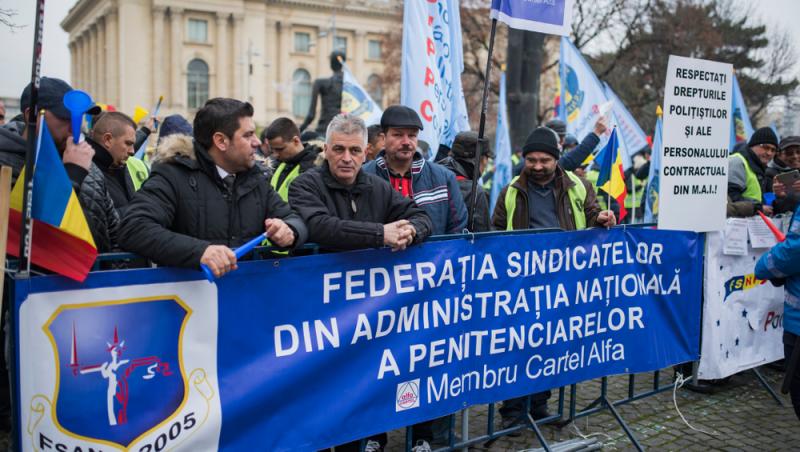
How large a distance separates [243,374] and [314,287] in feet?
1.69

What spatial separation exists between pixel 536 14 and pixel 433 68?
130 cm

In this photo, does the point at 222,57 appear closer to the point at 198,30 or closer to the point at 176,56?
the point at 198,30

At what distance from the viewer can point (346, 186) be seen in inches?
152

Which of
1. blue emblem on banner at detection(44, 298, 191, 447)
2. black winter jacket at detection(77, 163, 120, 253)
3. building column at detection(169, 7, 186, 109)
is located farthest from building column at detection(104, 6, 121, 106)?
blue emblem on banner at detection(44, 298, 191, 447)

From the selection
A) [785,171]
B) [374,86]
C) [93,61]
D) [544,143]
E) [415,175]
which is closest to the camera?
[415,175]

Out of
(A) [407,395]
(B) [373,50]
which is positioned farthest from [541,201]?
(B) [373,50]

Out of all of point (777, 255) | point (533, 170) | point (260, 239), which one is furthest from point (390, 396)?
point (777, 255)

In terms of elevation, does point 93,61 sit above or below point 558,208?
above

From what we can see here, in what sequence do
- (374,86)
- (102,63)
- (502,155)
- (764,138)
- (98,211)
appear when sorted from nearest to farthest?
1. (98,211)
2. (764,138)
3. (502,155)
4. (374,86)
5. (102,63)

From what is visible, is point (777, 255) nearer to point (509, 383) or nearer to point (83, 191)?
point (509, 383)

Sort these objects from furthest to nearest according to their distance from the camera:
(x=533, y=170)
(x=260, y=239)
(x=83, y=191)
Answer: (x=533, y=170) < (x=83, y=191) < (x=260, y=239)

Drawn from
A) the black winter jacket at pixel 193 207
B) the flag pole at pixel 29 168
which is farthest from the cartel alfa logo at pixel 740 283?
the flag pole at pixel 29 168

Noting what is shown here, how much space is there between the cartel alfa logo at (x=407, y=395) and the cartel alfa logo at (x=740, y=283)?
2990 mm

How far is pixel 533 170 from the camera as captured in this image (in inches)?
199
